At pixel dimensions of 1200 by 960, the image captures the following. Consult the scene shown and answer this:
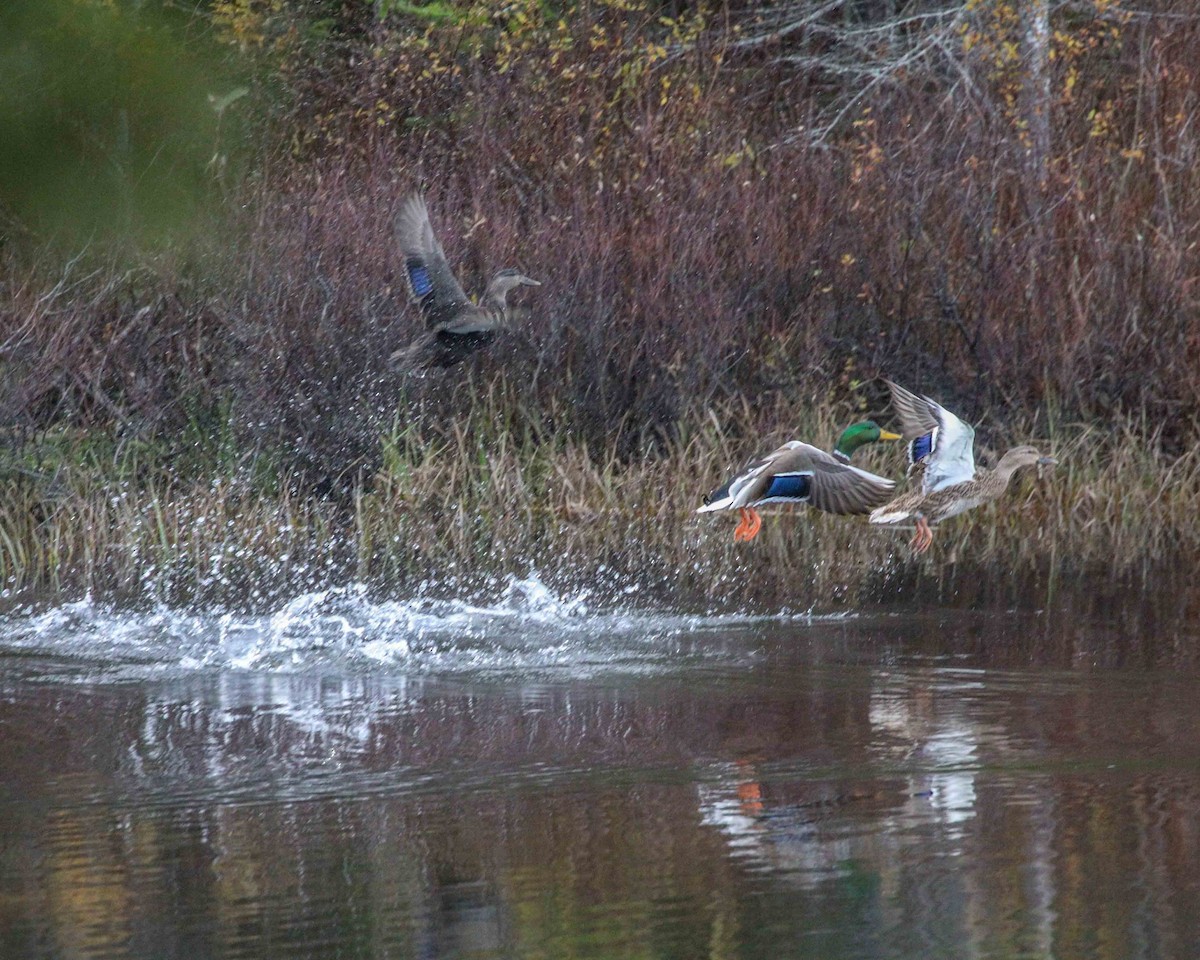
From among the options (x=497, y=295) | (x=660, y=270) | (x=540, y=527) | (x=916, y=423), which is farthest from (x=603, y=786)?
(x=660, y=270)

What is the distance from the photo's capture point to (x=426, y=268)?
9.80 m

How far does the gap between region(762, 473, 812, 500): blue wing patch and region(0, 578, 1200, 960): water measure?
0.65m

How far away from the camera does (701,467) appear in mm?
10555

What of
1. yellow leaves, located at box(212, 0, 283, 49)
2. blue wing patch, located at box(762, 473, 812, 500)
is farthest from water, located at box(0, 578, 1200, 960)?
yellow leaves, located at box(212, 0, 283, 49)

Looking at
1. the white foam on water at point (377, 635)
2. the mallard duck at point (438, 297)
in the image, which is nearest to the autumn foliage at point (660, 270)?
the mallard duck at point (438, 297)

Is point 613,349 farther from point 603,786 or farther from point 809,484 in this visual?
point 603,786

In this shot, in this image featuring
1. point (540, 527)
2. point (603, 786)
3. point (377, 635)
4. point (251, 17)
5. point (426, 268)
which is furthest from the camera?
point (251, 17)

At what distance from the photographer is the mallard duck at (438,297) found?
9781 mm

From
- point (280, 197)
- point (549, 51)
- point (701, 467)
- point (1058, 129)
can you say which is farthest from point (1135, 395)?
point (280, 197)

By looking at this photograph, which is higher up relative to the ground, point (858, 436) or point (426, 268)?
point (426, 268)

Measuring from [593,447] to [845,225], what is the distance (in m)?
2.34

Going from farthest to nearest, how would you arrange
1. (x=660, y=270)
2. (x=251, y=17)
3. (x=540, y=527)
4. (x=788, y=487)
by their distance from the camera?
(x=251, y=17), (x=660, y=270), (x=540, y=527), (x=788, y=487)

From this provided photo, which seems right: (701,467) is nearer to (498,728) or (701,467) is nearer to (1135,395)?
(1135,395)

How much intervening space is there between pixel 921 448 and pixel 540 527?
2.79 meters
